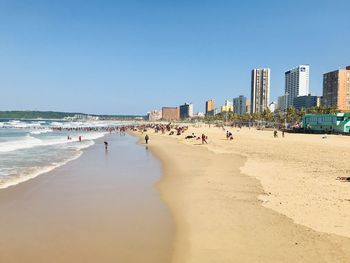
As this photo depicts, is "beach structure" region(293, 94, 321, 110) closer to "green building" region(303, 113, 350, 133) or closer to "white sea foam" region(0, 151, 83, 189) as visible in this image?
"green building" region(303, 113, 350, 133)

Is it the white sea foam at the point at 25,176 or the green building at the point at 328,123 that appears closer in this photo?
the white sea foam at the point at 25,176

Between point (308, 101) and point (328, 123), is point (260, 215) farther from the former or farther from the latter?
point (308, 101)

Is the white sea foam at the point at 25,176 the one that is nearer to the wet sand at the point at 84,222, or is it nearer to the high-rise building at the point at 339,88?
the wet sand at the point at 84,222

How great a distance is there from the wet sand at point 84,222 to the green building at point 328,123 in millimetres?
52094

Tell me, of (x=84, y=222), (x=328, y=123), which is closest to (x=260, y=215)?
(x=84, y=222)

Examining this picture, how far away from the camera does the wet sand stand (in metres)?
8.14

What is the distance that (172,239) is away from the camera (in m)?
9.16

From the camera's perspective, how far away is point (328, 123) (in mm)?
65125

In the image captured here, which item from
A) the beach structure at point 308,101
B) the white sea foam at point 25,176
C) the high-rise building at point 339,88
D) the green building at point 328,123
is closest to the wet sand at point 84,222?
the white sea foam at point 25,176

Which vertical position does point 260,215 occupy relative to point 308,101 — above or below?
below

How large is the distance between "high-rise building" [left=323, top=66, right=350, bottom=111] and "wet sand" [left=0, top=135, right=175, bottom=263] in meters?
137

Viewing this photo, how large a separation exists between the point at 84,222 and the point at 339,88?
482ft

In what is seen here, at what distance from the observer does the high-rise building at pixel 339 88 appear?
140 meters

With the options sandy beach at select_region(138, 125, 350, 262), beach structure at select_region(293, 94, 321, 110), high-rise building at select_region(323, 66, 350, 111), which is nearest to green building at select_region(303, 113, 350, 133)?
sandy beach at select_region(138, 125, 350, 262)
